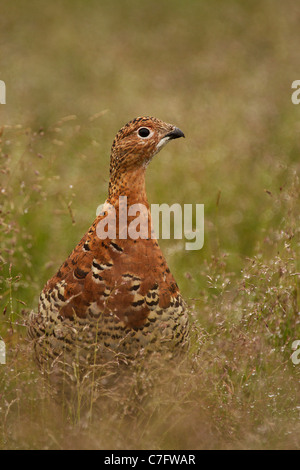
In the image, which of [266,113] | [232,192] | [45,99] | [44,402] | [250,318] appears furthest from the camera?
[45,99]

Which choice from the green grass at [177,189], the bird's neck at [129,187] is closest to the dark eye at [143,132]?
the bird's neck at [129,187]

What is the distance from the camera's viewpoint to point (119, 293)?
357 cm

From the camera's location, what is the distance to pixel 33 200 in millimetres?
6191

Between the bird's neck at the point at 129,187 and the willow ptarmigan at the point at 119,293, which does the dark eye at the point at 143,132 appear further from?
the bird's neck at the point at 129,187

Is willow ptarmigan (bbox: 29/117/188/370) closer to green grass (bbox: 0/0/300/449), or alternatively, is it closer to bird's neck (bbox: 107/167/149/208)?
bird's neck (bbox: 107/167/149/208)

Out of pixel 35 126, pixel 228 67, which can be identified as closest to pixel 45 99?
pixel 35 126

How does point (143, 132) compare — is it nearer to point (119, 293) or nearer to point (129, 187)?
point (129, 187)

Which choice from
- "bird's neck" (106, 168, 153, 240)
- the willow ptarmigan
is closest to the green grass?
the willow ptarmigan

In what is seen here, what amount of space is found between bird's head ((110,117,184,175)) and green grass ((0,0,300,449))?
0.71 m

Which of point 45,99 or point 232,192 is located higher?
point 45,99

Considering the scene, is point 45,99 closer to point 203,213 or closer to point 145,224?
point 203,213

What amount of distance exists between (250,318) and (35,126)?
5607mm
